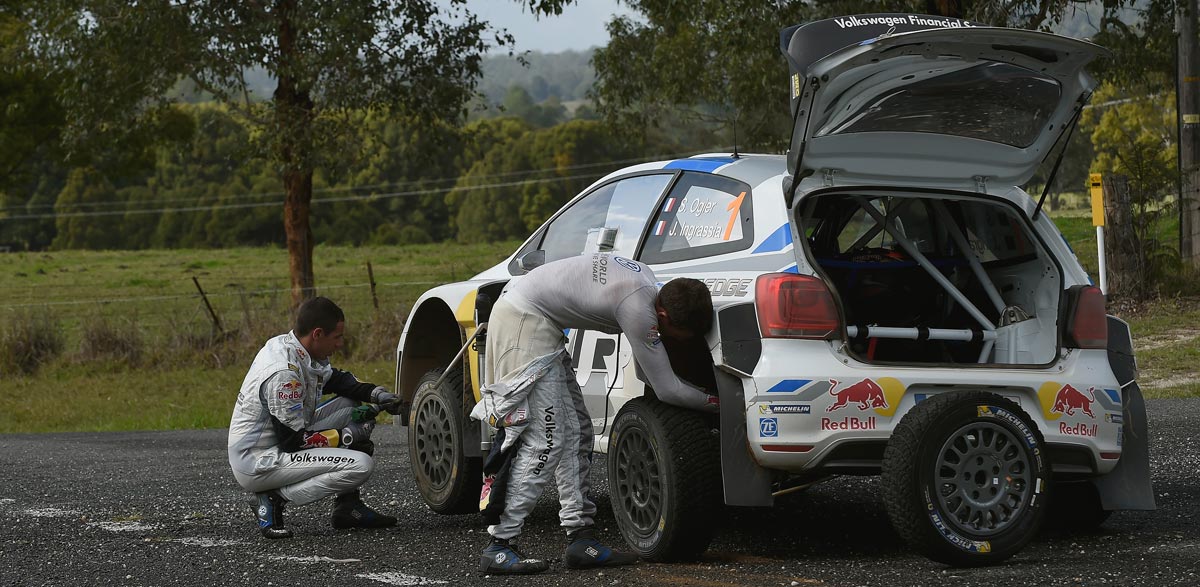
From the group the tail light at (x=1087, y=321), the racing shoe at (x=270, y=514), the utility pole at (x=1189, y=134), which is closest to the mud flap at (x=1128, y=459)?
the tail light at (x=1087, y=321)

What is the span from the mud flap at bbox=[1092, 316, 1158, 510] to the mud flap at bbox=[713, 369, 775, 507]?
1597 mm

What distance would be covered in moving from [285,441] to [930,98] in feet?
11.0

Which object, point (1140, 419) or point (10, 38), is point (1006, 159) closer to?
point (1140, 419)

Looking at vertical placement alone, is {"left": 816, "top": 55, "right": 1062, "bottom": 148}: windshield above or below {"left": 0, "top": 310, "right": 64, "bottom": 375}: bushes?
above

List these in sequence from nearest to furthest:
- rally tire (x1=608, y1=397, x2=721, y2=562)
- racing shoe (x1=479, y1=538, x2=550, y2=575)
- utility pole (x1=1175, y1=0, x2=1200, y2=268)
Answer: rally tire (x1=608, y1=397, x2=721, y2=562), racing shoe (x1=479, y1=538, x2=550, y2=575), utility pole (x1=1175, y1=0, x2=1200, y2=268)

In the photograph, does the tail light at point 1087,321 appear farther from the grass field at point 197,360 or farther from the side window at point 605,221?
the grass field at point 197,360

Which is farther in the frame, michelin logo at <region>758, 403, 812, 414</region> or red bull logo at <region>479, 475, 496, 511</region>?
red bull logo at <region>479, 475, 496, 511</region>

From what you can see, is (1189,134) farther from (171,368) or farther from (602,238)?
(602,238)

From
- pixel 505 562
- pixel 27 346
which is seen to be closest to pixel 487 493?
pixel 505 562

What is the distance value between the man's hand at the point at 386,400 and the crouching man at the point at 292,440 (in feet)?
0.88

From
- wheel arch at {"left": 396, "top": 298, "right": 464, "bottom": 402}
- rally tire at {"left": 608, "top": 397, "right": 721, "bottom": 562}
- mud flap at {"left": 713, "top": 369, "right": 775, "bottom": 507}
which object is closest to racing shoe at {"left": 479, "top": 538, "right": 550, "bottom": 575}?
rally tire at {"left": 608, "top": 397, "right": 721, "bottom": 562}

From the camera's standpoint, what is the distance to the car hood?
5.54 metres

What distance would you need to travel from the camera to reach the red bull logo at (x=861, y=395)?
5410mm

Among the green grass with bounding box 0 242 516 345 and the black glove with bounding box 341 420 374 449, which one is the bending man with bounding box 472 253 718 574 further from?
the green grass with bounding box 0 242 516 345
